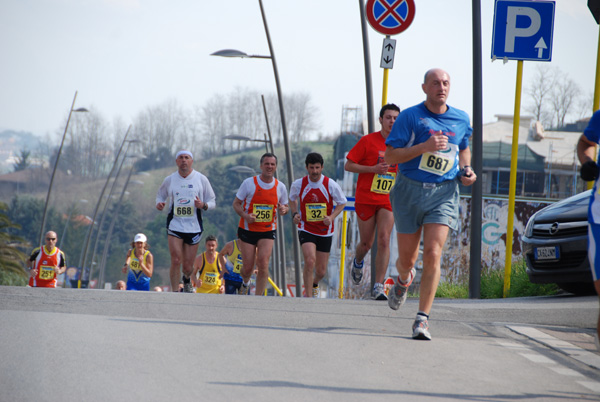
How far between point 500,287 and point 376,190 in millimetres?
2903

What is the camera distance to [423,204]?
7676 mm

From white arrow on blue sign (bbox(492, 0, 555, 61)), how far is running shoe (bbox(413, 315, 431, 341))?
6.22 metres

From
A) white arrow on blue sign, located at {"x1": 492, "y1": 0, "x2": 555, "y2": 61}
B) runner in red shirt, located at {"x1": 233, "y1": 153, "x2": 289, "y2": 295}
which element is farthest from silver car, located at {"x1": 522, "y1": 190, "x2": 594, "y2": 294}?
runner in red shirt, located at {"x1": 233, "y1": 153, "x2": 289, "y2": 295}

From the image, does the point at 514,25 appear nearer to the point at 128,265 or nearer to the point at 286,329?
the point at 286,329

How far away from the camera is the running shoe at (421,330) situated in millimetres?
7383

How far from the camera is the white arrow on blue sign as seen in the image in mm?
12586

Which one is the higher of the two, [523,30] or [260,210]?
[523,30]

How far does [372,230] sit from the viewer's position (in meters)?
11.6

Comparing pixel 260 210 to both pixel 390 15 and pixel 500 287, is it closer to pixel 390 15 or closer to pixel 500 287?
pixel 500 287

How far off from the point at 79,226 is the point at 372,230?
282 feet

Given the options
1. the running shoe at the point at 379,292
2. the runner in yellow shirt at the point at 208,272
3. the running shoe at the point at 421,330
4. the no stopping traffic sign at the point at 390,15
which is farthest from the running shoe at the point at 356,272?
the runner in yellow shirt at the point at 208,272

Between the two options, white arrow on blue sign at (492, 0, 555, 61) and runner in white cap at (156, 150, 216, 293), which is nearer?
white arrow on blue sign at (492, 0, 555, 61)

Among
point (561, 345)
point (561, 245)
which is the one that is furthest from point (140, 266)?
point (561, 345)

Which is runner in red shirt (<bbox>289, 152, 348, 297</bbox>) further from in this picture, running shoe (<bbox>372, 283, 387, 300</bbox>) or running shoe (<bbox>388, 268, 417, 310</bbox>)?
running shoe (<bbox>388, 268, 417, 310</bbox>)
